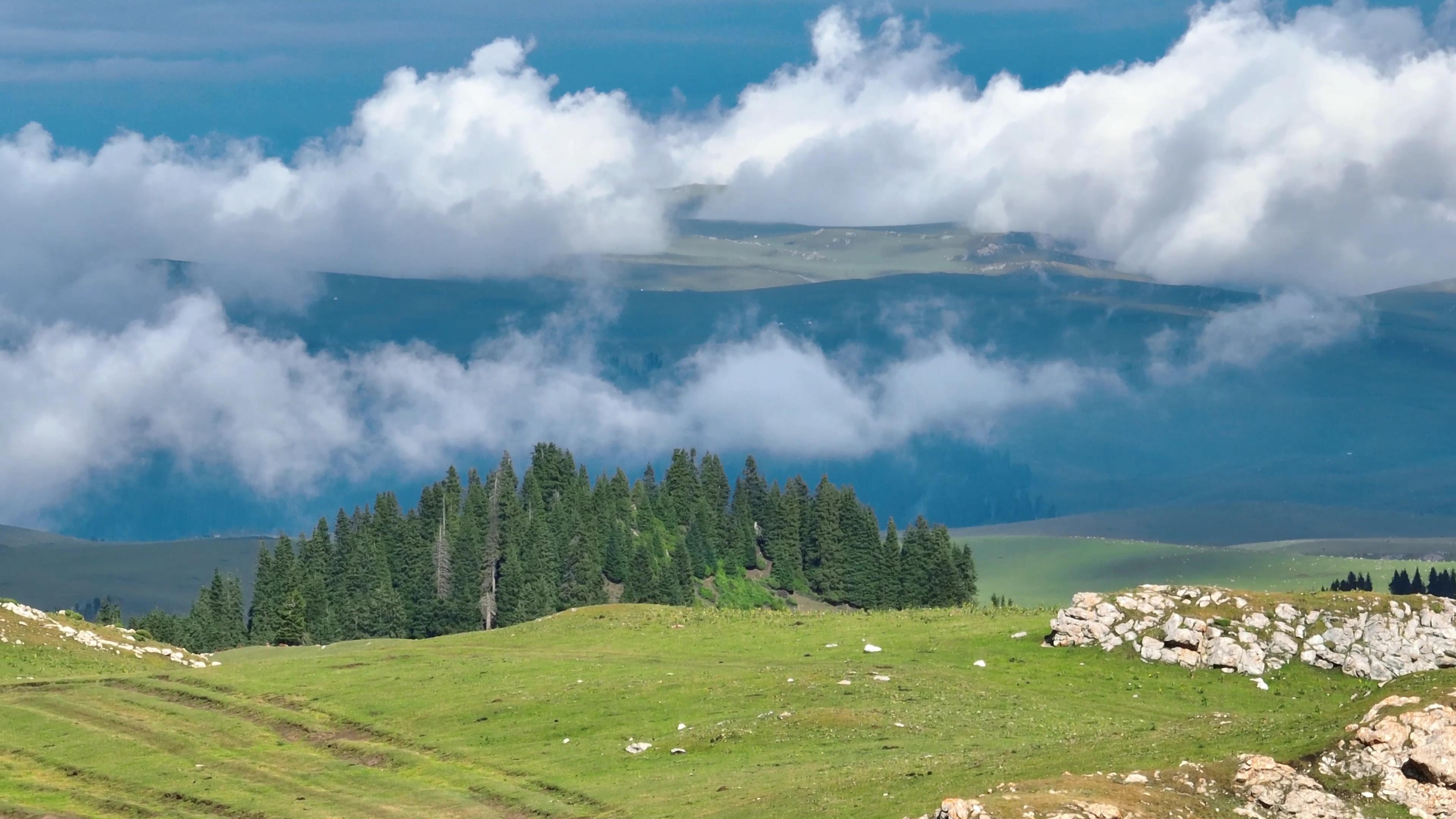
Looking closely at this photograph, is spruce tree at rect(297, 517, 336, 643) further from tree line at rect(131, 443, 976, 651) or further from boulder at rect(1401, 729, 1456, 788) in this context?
boulder at rect(1401, 729, 1456, 788)

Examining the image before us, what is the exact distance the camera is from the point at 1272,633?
8400 centimetres

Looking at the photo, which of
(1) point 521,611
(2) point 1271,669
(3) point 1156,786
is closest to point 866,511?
(1) point 521,611

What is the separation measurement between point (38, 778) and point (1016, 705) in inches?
1564

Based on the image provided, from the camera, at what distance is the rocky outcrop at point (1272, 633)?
3236 inches

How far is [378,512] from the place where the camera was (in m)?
194

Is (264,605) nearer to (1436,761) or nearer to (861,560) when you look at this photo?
(861,560)

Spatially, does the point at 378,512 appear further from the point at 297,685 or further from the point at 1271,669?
the point at 1271,669

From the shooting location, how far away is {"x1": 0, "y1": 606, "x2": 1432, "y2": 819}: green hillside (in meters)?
56.2

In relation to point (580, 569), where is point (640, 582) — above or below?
below

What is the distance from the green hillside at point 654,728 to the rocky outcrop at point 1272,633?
1.32 metres

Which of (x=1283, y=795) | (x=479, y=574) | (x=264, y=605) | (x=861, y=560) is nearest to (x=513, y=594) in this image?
(x=479, y=574)

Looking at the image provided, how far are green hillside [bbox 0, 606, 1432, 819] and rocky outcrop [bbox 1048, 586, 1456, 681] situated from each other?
1.32 meters

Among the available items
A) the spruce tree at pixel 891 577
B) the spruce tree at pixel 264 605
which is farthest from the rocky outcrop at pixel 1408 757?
the spruce tree at pixel 891 577

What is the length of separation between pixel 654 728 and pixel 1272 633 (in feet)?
103
